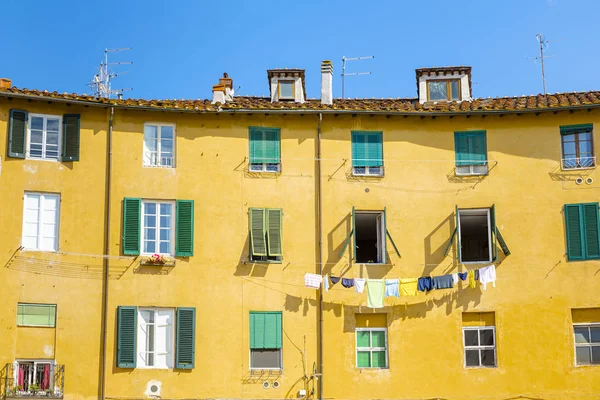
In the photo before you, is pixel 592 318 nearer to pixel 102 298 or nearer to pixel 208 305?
pixel 208 305

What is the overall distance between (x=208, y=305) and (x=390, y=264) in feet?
19.6

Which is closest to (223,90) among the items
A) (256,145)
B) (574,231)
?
(256,145)

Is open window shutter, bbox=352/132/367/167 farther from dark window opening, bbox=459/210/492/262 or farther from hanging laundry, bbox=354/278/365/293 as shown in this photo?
hanging laundry, bbox=354/278/365/293

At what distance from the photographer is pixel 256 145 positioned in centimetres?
3569

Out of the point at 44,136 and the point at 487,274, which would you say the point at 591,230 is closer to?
the point at 487,274

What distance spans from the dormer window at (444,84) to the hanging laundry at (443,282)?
8.20 metres

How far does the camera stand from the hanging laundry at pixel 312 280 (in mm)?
34000

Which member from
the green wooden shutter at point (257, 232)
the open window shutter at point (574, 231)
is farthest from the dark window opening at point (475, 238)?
the green wooden shutter at point (257, 232)

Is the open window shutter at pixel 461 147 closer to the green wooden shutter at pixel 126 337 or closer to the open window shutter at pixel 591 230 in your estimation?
the open window shutter at pixel 591 230

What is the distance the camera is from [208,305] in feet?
112

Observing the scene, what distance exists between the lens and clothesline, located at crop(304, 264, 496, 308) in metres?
34.1

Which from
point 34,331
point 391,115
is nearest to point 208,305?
point 34,331

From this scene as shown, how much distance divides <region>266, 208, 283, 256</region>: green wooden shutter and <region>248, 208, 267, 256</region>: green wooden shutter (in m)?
0.16

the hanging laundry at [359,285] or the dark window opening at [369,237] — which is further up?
the dark window opening at [369,237]
